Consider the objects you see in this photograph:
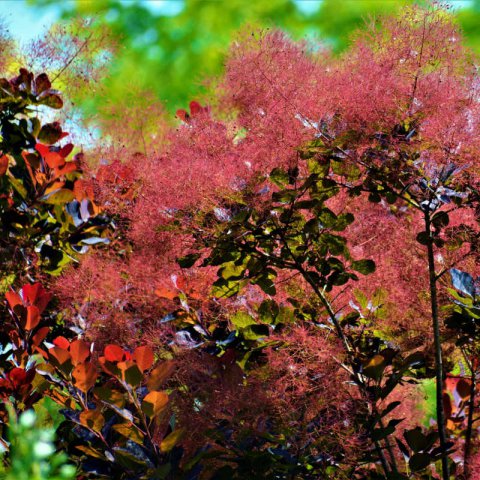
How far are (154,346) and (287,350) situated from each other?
0.38 meters

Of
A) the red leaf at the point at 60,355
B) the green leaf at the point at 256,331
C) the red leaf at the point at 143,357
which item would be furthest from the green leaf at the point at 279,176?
the red leaf at the point at 60,355

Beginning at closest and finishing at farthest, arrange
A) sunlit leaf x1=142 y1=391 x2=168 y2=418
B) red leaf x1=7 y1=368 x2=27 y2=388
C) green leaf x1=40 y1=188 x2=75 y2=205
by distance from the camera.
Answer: sunlit leaf x1=142 y1=391 x2=168 y2=418
red leaf x1=7 y1=368 x2=27 y2=388
green leaf x1=40 y1=188 x2=75 y2=205

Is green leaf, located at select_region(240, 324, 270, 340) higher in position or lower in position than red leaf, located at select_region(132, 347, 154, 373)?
higher

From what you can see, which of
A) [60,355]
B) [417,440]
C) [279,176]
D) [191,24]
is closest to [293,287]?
[279,176]

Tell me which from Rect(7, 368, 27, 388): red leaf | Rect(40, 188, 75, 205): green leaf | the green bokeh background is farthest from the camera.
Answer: the green bokeh background

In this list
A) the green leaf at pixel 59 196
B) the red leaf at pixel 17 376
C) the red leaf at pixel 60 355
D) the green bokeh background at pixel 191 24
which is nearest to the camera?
the red leaf at pixel 60 355

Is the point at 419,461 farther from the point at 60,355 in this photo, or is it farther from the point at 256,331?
the point at 60,355

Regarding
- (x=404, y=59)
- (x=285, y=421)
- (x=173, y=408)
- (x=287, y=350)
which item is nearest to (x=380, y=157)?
(x=404, y=59)

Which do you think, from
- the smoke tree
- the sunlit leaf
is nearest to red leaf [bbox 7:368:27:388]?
the smoke tree

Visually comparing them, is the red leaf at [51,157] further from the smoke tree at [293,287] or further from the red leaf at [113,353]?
the red leaf at [113,353]

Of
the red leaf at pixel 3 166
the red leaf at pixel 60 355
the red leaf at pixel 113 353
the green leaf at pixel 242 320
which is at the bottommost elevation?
the red leaf at pixel 113 353

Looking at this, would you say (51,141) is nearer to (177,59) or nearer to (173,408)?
(173,408)

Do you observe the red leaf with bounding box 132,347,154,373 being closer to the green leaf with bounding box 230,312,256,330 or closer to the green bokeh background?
the green leaf with bounding box 230,312,256,330

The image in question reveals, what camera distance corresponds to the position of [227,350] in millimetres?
1778
